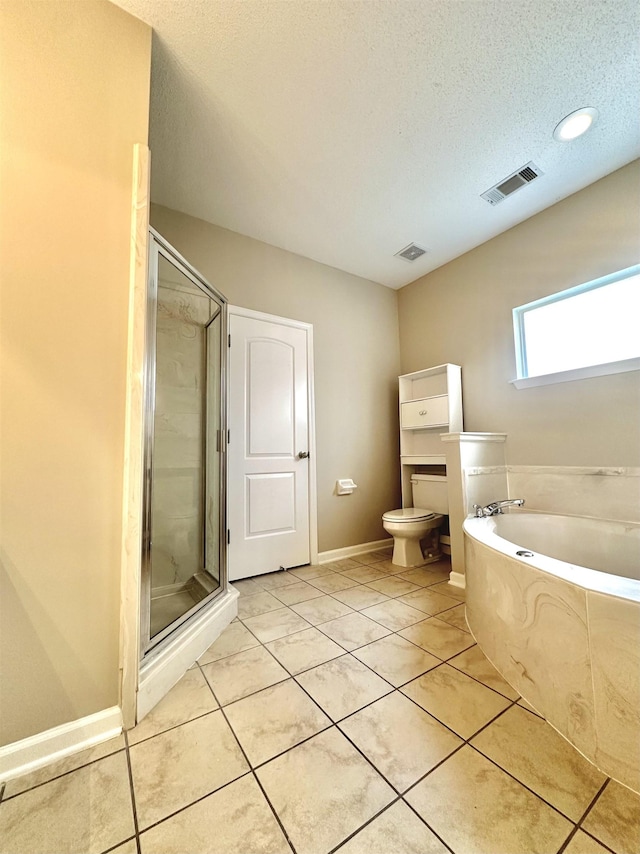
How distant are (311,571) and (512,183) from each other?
2.98m

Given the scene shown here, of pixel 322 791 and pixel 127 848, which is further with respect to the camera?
pixel 322 791

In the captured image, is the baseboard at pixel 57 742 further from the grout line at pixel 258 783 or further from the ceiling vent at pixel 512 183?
the ceiling vent at pixel 512 183

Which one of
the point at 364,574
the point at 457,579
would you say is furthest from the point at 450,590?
the point at 364,574

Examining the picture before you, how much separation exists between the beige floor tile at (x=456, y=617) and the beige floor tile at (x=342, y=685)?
60 centimetres

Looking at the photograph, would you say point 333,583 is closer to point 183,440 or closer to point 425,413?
point 183,440

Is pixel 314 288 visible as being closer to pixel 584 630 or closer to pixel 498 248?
pixel 498 248

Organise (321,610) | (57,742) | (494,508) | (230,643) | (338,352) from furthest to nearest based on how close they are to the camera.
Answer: (338,352)
(494,508)
(321,610)
(230,643)
(57,742)

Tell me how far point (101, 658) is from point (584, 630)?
150cm

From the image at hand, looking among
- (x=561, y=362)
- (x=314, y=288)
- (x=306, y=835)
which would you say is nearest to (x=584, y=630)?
(x=306, y=835)

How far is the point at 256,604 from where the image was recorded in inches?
77.2

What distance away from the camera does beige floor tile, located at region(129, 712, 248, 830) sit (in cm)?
83

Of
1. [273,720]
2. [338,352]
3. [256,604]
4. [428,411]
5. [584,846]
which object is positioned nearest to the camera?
[584,846]

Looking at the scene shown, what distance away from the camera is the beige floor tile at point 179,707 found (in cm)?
106

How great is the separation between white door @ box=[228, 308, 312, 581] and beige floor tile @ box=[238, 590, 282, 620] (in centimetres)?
32
